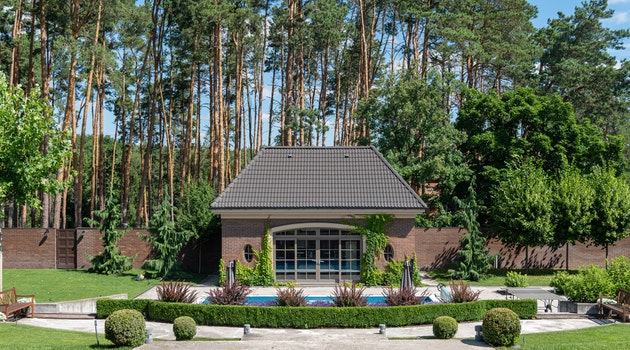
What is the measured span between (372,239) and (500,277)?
284 inches

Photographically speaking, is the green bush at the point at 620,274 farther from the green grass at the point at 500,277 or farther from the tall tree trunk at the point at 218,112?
the tall tree trunk at the point at 218,112

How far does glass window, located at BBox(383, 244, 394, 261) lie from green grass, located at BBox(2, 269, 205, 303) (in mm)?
8585

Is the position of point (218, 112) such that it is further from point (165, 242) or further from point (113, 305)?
point (113, 305)

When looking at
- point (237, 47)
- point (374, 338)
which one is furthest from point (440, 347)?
point (237, 47)

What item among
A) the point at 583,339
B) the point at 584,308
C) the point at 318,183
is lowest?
the point at 583,339

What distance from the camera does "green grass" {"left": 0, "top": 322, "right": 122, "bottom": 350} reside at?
559 inches

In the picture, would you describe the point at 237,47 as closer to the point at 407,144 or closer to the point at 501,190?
the point at 407,144

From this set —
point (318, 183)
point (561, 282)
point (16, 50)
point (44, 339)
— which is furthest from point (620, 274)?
point (16, 50)

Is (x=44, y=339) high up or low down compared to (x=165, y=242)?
down

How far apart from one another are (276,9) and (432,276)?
24.7m

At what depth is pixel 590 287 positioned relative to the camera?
811 inches

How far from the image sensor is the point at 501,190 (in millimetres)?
28938

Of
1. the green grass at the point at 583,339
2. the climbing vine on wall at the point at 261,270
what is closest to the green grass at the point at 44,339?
the climbing vine on wall at the point at 261,270

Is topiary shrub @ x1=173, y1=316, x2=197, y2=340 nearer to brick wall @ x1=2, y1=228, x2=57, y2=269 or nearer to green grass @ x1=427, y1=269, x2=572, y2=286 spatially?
green grass @ x1=427, y1=269, x2=572, y2=286
